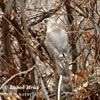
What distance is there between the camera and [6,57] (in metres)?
2.35

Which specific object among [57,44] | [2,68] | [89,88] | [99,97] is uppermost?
[57,44]

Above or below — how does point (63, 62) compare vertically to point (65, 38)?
below

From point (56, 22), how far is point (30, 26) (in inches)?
11.6

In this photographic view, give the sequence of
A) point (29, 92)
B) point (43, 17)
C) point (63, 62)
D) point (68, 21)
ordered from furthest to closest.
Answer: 1. point (68, 21)
2. point (43, 17)
3. point (29, 92)
4. point (63, 62)

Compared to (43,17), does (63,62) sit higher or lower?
lower

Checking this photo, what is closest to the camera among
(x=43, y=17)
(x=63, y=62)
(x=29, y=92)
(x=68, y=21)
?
(x=63, y=62)

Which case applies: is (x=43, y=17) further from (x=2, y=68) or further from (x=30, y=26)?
(x=2, y=68)

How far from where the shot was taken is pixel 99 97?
2.61 meters

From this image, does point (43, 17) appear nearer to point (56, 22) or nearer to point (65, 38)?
point (56, 22)

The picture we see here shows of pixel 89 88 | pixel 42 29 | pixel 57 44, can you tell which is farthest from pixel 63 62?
pixel 42 29

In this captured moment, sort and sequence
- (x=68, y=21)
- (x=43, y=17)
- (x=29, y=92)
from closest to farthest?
(x=29, y=92)
(x=43, y=17)
(x=68, y=21)

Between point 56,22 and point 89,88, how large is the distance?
752 millimetres

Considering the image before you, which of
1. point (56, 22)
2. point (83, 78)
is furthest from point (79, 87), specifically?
point (56, 22)

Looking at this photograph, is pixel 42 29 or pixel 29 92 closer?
pixel 29 92
